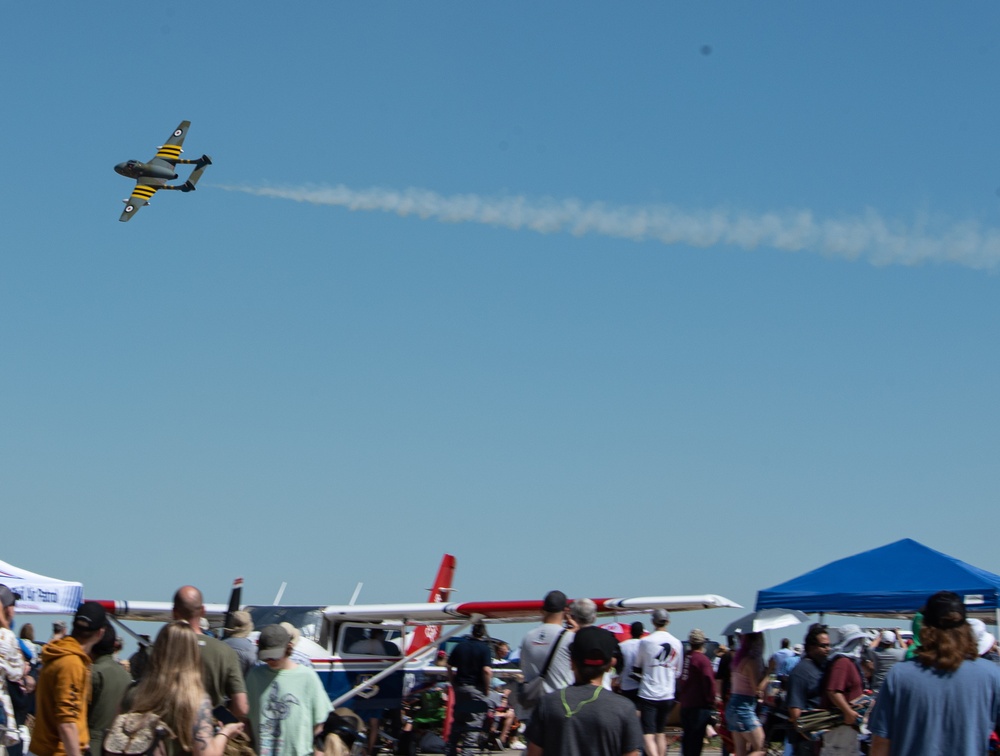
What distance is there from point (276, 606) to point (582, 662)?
1098 cm

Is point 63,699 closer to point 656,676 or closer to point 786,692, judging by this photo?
point 786,692

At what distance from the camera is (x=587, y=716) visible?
4688mm

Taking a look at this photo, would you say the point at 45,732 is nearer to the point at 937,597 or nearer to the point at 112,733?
the point at 112,733

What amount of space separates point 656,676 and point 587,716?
Result: 20.4 ft

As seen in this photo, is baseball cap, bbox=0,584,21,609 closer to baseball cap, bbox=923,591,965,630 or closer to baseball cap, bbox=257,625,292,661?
baseball cap, bbox=257,625,292,661

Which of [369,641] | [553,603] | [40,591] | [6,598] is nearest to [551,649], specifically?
[553,603]

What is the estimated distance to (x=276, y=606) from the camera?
15102mm

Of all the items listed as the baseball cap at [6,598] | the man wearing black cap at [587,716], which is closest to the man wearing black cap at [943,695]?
the man wearing black cap at [587,716]

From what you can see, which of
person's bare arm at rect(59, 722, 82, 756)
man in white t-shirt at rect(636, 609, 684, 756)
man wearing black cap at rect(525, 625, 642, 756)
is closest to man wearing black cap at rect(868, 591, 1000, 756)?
man wearing black cap at rect(525, 625, 642, 756)

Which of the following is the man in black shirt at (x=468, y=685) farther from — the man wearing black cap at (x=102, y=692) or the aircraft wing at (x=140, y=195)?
the aircraft wing at (x=140, y=195)

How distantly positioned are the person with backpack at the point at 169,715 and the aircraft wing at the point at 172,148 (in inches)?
1180

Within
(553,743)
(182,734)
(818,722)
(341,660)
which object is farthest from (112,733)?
(341,660)

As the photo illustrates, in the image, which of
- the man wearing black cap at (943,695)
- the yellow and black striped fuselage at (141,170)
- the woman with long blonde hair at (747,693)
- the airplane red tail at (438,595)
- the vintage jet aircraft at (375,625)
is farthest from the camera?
the yellow and black striped fuselage at (141,170)

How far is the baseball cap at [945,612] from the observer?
466 centimetres
